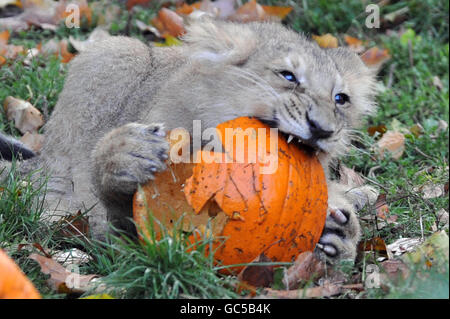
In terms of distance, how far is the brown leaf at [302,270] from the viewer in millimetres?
3465

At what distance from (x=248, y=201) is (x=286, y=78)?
78 centimetres

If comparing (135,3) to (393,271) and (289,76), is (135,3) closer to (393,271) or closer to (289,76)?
(289,76)

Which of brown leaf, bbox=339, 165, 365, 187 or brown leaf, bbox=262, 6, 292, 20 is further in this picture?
brown leaf, bbox=262, 6, 292, 20

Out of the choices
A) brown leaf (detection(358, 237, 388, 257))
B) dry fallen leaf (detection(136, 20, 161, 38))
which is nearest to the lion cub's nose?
brown leaf (detection(358, 237, 388, 257))

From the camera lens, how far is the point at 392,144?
234 inches

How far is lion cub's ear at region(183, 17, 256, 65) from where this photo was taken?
401 cm

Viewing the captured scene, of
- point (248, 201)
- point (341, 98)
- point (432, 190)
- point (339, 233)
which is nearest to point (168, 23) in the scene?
point (432, 190)

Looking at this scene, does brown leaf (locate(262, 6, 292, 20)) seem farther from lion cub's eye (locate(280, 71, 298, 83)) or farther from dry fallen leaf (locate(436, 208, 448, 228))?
lion cub's eye (locate(280, 71, 298, 83))

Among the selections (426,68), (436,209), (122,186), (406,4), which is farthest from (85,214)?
(406,4)

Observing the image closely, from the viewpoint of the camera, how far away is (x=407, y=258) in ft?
12.0

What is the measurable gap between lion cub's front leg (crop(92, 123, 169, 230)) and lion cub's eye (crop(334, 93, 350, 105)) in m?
1.02

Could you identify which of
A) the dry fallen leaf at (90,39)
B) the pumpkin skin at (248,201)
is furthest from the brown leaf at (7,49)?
the pumpkin skin at (248,201)

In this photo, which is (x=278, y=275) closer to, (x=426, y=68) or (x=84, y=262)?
(x=84, y=262)

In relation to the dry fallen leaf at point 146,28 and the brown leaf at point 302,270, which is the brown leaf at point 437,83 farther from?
the brown leaf at point 302,270
